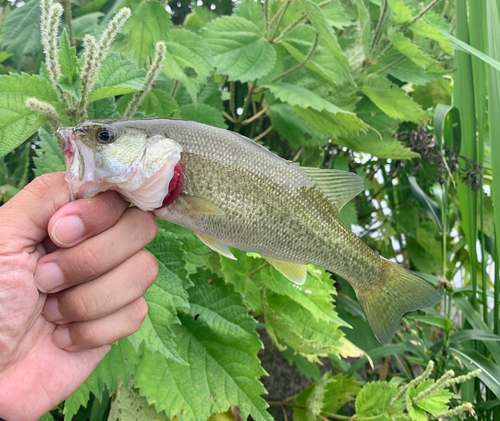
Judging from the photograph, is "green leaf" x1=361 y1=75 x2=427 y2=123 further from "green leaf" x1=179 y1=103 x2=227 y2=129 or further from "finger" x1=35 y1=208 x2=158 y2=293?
"finger" x1=35 y1=208 x2=158 y2=293

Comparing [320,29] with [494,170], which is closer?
[320,29]

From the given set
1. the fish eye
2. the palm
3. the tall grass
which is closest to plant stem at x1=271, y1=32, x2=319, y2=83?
the tall grass

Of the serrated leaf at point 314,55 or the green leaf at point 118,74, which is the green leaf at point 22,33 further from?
the serrated leaf at point 314,55

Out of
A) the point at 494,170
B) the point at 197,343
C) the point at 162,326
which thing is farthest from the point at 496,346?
the point at 162,326

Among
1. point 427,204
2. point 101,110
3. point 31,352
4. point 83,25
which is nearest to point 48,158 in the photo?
point 101,110

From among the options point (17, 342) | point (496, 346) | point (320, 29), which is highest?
point (320, 29)

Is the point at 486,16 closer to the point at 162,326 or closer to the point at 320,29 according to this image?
the point at 320,29

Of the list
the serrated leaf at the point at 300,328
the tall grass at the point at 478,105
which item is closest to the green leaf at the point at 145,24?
the serrated leaf at the point at 300,328
